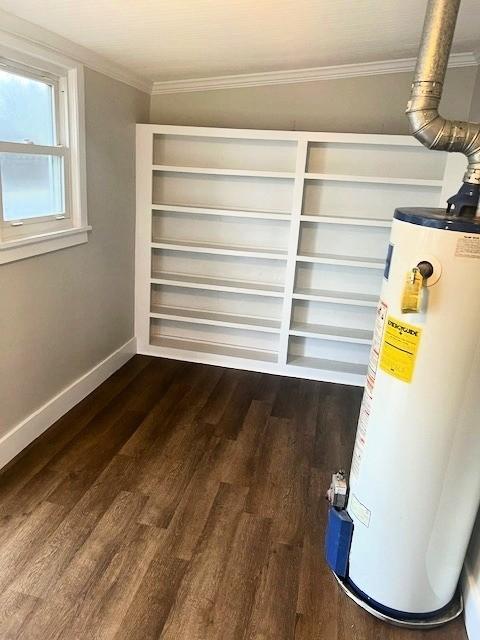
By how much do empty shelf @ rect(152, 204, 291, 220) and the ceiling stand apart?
84 centimetres

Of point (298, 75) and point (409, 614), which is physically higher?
point (298, 75)

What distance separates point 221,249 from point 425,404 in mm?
2159

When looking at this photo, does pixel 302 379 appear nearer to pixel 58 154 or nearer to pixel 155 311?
pixel 155 311

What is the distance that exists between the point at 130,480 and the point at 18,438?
0.62 meters

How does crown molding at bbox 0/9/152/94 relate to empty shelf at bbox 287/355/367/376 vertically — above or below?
above

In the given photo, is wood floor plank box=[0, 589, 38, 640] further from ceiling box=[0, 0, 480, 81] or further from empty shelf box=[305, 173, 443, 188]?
empty shelf box=[305, 173, 443, 188]

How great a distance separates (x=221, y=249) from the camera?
3348 millimetres

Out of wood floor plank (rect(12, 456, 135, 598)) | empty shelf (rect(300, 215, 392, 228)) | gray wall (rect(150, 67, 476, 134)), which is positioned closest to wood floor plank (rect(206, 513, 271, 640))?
wood floor plank (rect(12, 456, 135, 598))

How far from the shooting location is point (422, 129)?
4.94ft

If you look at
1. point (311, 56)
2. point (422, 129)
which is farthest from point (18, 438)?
point (311, 56)

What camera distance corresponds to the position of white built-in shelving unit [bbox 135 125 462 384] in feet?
10.3

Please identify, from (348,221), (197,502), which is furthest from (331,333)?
(197,502)

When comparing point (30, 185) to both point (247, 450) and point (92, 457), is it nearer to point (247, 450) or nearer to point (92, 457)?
point (92, 457)

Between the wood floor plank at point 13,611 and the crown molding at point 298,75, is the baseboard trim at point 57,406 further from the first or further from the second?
the crown molding at point 298,75
